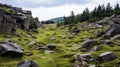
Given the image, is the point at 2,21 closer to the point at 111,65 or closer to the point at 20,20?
the point at 20,20

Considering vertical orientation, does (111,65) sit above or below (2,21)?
below

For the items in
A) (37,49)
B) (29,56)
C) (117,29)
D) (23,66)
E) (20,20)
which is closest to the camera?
(23,66)

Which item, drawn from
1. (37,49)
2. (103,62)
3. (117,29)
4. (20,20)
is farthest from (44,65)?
(20,20)

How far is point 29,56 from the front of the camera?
74.5m

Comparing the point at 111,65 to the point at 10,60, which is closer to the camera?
the point at 111,65

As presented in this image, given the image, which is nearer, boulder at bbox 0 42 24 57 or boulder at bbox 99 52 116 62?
boulder at bbox 99 52 116 62

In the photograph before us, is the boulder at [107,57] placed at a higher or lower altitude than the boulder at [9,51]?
lower

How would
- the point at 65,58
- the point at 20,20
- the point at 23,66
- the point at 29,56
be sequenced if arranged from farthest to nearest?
the point at 20,20
the point at 29,56
the point at 65,58
the point at 23,66

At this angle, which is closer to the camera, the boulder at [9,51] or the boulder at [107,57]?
the boulder at [107,57]

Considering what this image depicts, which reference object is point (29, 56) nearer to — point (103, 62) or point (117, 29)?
point (103, 62)

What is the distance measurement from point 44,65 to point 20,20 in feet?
243

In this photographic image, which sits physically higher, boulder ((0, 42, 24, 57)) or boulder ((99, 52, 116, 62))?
boulder ((0, 42, 24, 57))

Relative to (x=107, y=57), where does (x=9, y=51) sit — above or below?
above

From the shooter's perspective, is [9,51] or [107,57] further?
[9,51]
